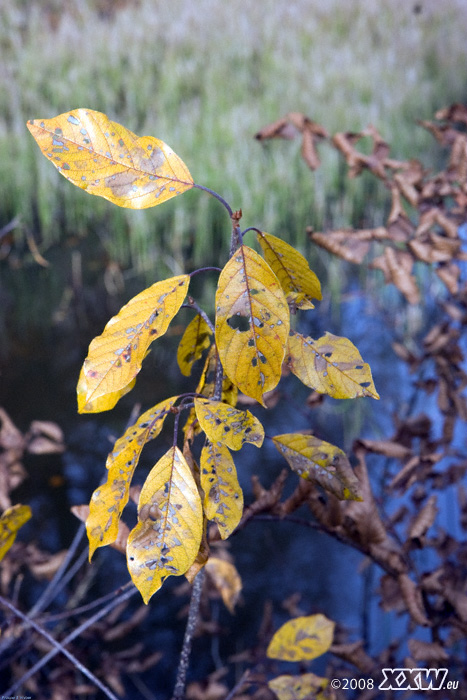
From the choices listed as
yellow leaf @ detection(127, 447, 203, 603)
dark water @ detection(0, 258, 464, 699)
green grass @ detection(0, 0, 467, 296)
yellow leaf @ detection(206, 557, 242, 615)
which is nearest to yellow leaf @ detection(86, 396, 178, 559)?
yellow leaf @ detection(127, 447, 203, 603)

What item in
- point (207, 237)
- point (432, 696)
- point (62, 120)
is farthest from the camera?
point (207, 237)

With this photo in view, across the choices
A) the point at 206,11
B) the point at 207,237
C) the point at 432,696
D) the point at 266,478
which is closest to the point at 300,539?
the point at 266,478

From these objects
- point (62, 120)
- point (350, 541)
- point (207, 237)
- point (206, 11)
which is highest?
point (206, 11)

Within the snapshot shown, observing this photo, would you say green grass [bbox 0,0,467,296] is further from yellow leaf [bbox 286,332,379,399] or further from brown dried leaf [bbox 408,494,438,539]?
yellow leaf [bbox 286,332,379,399]

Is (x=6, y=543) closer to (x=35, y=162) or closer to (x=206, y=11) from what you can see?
(x=35, y=162)

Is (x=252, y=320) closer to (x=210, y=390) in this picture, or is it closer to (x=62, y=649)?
(x=210, y=390)

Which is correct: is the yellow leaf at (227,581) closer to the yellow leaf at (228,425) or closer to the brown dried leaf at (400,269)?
the yellow leaf at (228,425)

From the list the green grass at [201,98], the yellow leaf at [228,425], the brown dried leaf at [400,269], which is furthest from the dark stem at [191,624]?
the green grass at [201,98]

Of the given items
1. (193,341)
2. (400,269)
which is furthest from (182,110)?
(193,341)
